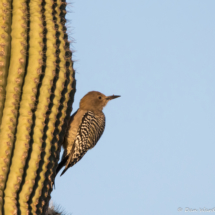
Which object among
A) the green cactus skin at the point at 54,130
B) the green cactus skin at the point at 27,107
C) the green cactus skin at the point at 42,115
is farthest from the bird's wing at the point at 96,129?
the green cactus skin at the point at 27,107

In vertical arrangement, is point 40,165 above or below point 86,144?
below

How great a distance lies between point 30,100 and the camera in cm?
292

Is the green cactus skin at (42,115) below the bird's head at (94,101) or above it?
below

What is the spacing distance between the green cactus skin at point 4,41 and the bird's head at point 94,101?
2.80 metres

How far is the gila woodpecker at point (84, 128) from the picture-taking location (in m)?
5.23

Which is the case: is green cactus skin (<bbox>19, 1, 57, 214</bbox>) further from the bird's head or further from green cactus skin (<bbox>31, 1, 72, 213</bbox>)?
the bird's head

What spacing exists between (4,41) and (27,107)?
50cm

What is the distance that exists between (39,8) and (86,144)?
282 cm

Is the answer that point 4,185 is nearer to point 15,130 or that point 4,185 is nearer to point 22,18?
point 15,130

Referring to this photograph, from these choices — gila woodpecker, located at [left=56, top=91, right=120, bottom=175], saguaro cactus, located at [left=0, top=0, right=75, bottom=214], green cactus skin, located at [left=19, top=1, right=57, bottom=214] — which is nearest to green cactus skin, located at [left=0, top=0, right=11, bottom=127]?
saguaro cactus, located at [left=0, top=0, right=75, bottom=214]

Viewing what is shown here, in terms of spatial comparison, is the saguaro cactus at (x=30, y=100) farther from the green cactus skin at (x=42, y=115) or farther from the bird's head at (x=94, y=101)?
the bird's head at (x=94, y=101)

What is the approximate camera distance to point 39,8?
3.08 meters

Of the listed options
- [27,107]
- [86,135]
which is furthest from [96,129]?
[27,107]

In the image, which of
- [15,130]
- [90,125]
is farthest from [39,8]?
[90,125]
